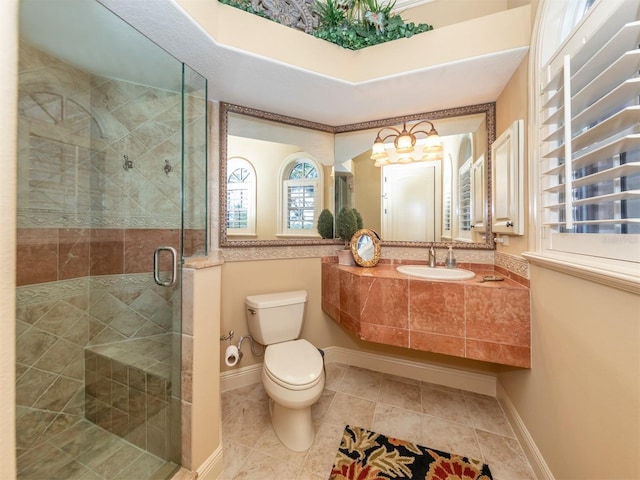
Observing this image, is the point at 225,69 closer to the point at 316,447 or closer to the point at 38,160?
the point at 38,160

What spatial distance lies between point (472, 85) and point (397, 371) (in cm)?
215

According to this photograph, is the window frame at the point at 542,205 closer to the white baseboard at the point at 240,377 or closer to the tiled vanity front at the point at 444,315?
the tiled vanity front at the point at 444,315

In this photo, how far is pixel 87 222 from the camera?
1.50 metres

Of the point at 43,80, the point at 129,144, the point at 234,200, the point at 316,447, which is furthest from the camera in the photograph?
the point at 234,200

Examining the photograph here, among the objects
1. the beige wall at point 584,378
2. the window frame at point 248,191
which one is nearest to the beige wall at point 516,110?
the beige wall at point 584,378

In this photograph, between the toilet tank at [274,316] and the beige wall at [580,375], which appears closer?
the beige wall at [580,375]

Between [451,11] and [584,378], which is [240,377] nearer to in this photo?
[584,378]

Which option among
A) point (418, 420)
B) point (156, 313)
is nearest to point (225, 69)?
point (156, 313)

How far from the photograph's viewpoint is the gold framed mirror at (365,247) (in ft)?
6.46

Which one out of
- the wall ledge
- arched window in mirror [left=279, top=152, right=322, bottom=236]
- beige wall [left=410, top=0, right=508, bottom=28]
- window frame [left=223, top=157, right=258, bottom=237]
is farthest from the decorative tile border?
window frame [left=223, top=157, right=258, bottom=237]

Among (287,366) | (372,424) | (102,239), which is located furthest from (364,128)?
(372,424)

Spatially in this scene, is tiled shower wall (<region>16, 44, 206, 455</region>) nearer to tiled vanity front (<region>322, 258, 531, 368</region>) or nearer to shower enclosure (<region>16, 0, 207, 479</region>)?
shower enclosure (<region>16, 0, 207, 479</region>)

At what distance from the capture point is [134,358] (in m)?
1.35

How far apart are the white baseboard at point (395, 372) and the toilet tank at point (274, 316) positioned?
15.1 inches
